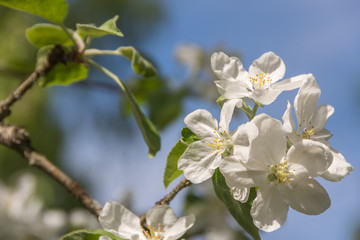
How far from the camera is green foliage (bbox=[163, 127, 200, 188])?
3.64 ft

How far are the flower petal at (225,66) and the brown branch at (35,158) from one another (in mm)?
542

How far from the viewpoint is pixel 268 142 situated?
0.98 meters

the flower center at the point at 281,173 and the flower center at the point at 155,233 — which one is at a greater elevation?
the flower center at the point at 281,173

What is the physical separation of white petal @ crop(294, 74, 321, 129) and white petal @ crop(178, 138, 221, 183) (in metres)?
0.24

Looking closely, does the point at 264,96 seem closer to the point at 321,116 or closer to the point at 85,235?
the point at 321,116

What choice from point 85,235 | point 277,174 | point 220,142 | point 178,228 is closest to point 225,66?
point 220,142

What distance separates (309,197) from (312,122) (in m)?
0.23

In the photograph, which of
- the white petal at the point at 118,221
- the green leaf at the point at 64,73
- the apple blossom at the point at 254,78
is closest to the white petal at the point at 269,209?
the apple blossom at the point at 254,78

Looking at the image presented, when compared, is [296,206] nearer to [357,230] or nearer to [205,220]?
[205,220]

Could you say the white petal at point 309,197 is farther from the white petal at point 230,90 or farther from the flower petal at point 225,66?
the flower petal at point 225,66

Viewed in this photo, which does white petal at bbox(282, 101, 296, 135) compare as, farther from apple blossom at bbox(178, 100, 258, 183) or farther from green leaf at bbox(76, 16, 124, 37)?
green leaf at bbox(76, 16, 124, 37)

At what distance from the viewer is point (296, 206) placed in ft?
3.33

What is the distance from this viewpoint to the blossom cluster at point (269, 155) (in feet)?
3.18

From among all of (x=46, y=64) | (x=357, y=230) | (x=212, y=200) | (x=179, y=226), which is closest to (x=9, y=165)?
(x=212, y=200)
